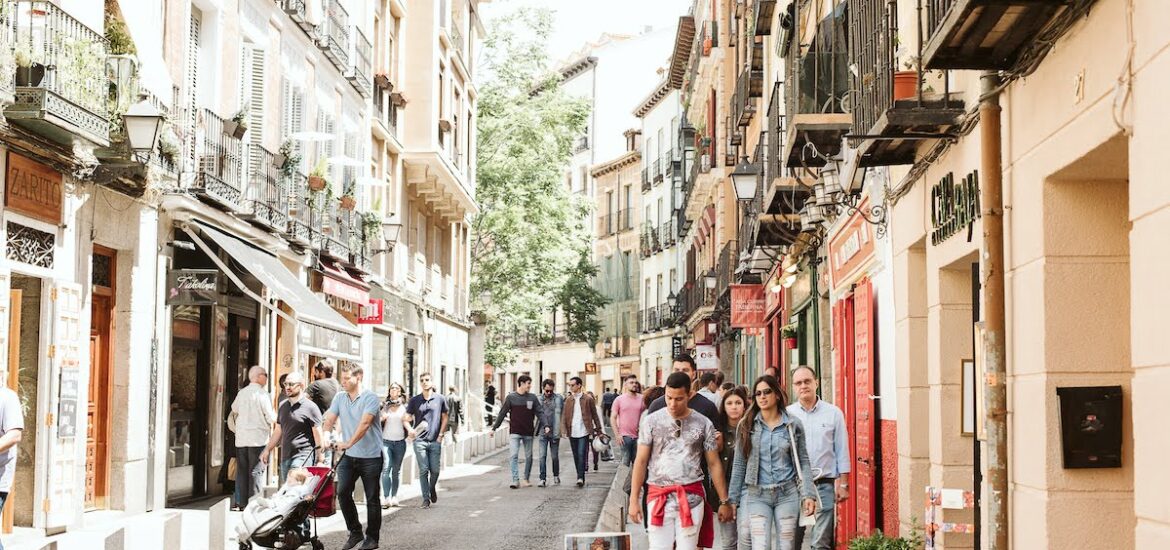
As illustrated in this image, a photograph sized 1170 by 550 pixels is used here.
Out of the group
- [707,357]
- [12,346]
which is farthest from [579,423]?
[707,357]

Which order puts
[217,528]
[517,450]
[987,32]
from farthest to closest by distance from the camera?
[517,450], [217,528], [987,32]

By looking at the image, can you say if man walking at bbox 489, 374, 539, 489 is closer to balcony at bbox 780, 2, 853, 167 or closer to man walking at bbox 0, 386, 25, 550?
balcony at bbox 780, 2, 853, 167

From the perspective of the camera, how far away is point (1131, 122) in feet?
20.8

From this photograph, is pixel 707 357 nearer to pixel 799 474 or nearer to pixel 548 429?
pixel 548 429

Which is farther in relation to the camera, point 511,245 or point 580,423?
point 511,245

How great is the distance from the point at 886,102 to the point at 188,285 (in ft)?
35.0

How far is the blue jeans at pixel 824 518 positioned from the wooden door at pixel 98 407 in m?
8.90

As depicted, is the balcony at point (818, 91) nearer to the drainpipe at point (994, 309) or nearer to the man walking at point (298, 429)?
the drainpipe at point (994, 309)

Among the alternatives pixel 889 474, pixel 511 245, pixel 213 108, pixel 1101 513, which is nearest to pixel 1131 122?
pixel 1101 513

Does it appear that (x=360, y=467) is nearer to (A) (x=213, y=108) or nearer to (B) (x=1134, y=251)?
(A) (x=213, y=108)

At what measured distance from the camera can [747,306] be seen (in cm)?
2923

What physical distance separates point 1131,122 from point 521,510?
44.4 ft

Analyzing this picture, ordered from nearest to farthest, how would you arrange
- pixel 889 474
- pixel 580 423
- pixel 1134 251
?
pixel 1134 251
pixel 889 474
pixel 580 423

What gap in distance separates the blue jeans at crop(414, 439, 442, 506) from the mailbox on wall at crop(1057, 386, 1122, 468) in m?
12.8
